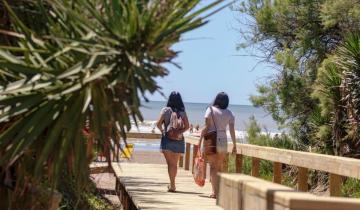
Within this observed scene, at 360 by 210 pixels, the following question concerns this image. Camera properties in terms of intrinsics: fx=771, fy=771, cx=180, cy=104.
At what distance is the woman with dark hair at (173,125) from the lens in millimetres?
10164

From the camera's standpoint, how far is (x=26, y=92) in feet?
12.1

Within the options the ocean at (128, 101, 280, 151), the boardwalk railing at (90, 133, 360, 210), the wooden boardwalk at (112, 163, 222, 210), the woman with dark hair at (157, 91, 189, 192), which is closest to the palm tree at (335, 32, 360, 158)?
the wooden boardwalk at (112, 163, 222, 210)

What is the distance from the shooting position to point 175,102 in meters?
10.1

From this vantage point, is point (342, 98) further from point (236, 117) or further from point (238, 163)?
point (236, 117)

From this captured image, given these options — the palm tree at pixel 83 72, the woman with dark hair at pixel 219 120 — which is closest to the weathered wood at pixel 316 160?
the woman with dark hair at pixel 219 120

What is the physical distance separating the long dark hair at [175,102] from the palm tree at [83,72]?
6151mm

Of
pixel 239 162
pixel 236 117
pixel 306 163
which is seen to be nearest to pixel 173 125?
pixel 239 162

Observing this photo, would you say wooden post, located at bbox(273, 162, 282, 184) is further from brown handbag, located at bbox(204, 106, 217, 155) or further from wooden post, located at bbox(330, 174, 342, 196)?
wooden post, located at bbox(330, 174, 342, 196)

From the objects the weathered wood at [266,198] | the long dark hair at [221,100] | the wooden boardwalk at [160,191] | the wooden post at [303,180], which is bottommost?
the wooden boardwalk at [160,191]

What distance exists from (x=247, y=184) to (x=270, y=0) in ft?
40.1

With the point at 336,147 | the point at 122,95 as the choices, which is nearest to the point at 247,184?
the point at 122,95

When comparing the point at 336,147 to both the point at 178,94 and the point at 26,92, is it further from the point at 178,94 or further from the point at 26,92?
the point at 26,92

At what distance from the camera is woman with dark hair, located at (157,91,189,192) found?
33.3 ft

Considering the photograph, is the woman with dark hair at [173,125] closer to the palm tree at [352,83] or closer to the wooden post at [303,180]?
the palm tree at [352,83]
